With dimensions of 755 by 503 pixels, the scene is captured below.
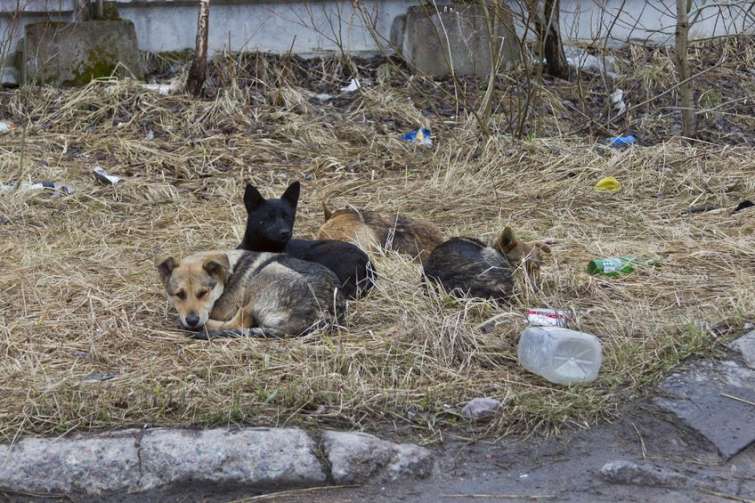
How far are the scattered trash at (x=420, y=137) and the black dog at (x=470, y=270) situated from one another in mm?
4159

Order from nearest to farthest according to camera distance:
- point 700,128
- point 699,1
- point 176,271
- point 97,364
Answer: point 97,364 → point 176,271 → point 700,128 → point 699,1

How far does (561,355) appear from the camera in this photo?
5.17 meters

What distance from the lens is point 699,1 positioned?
13227mm

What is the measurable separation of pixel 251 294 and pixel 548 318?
152 centimetres

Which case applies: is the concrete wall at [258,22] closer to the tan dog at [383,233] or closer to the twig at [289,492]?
the tan dog at [383,233]

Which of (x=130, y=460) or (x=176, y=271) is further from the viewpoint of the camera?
(x=176, y=271)

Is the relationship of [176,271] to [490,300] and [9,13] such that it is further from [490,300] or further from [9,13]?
[9,13]

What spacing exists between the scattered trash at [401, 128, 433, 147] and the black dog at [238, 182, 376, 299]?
371cm

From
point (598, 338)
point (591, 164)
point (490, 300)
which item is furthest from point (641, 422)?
point (591, 164)

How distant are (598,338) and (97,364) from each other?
7.99 ft

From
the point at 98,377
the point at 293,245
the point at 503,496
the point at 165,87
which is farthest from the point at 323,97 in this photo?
the point at 503,496

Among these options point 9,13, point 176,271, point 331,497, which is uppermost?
point 9,13

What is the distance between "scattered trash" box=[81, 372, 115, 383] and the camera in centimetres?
507

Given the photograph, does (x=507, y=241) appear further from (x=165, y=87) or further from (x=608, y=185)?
(x=165, y=87)
